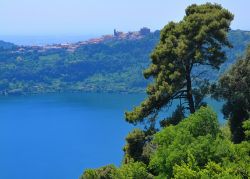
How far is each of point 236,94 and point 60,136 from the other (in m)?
82.1

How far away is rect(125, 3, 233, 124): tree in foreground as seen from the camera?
769 inches

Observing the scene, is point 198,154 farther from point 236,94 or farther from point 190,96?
point 236,94

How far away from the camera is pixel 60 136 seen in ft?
327

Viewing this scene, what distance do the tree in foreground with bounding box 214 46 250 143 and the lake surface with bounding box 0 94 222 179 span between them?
2010 inches

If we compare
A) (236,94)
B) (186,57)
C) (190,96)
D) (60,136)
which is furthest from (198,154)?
(60,136)

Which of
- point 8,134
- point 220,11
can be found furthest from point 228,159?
point 8,134

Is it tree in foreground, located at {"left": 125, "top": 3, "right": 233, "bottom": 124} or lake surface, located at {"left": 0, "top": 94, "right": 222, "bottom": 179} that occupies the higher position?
lake surface, located at {"left": 0, "top": 94, "right": 222, "bottom": 179}

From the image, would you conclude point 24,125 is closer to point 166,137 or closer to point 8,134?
point 8,134

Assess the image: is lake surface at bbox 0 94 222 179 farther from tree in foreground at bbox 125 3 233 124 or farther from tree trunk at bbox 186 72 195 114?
tree trunk at bbox 186 72 195 114

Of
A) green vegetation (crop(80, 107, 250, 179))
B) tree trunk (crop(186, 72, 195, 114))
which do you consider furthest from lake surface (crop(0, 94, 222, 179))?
green vegetation (crop(80, 107, 250, 179))

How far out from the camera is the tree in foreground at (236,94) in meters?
20.1

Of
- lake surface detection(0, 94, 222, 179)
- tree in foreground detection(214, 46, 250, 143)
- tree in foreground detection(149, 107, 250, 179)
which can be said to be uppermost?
lake surface detection(0, 94, 222, 179)

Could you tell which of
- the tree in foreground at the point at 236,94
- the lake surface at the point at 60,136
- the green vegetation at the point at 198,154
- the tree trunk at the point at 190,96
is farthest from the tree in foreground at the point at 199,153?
the lake surface at the point at 60,136

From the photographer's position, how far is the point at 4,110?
139625 millimetres
